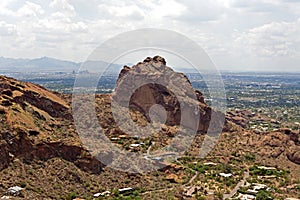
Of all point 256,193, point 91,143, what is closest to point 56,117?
point 91,143

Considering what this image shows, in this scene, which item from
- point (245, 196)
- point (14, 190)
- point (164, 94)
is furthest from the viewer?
point (164, 94)

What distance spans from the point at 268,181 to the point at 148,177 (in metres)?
18.1

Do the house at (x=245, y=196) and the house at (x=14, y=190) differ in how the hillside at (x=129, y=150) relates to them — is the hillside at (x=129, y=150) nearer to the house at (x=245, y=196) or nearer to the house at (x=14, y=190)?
the house at (x=14, y=190)

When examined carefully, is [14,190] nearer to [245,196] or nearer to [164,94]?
[245,196]

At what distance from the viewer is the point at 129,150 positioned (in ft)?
207

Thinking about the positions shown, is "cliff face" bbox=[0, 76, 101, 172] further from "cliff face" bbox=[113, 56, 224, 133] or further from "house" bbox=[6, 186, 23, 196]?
"cliff face" bbox=[113, 56, 224, 133]

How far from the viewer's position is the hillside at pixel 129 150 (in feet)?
161

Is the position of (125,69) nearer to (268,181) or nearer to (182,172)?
(182,172)

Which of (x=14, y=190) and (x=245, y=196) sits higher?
(x=14, y=190)

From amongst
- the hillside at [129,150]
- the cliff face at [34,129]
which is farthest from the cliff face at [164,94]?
the cliff face at [34,129]

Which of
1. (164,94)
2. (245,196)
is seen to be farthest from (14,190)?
(164,94)

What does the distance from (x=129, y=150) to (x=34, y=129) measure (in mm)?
15774

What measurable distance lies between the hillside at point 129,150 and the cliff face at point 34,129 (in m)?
0.10

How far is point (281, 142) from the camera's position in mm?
75500
